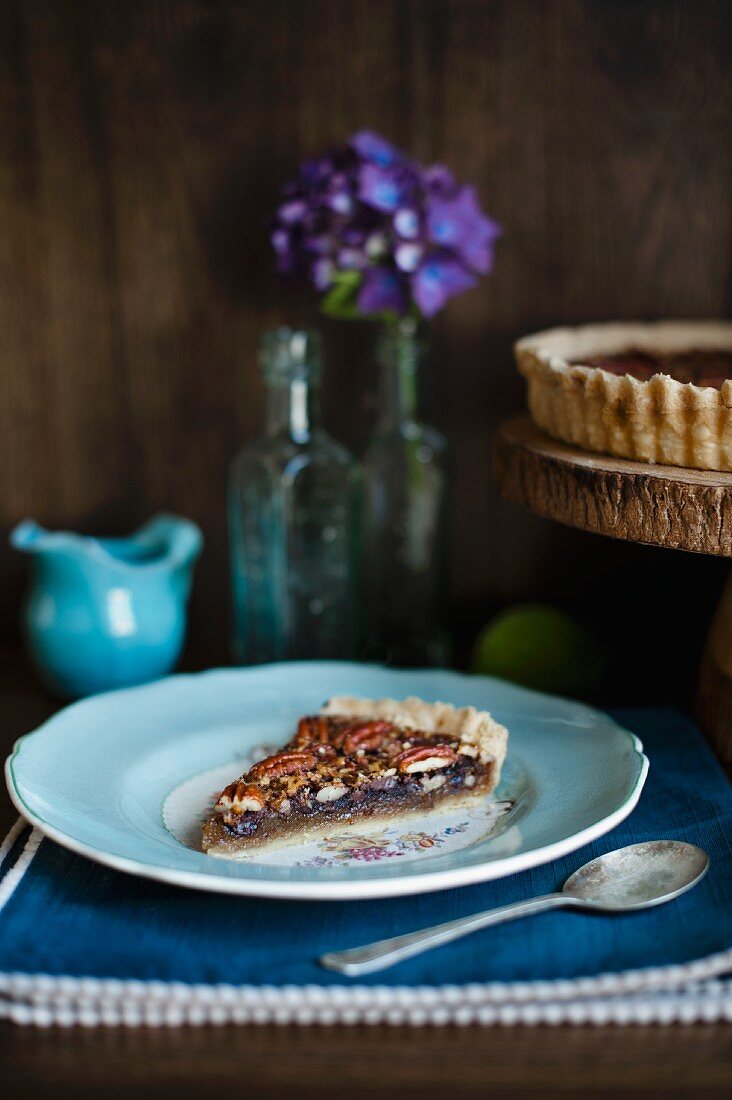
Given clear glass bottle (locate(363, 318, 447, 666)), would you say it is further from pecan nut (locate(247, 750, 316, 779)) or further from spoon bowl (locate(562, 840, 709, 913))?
spoon bowl (locate(562, 840, 709, 913))

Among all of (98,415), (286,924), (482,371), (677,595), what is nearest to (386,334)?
(482,371)

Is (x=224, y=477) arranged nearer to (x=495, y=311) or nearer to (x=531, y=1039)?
(x=495, y=311)

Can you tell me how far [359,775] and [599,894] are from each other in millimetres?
253

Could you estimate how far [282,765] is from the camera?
105 cm

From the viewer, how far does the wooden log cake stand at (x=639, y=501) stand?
979mm

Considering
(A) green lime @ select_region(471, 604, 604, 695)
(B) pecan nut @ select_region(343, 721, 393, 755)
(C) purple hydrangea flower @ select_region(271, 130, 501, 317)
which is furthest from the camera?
(A) green lime @ select_region(471, 604, 604, 695)

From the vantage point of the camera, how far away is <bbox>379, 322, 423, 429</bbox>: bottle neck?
1409mm

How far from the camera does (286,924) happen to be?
863mm

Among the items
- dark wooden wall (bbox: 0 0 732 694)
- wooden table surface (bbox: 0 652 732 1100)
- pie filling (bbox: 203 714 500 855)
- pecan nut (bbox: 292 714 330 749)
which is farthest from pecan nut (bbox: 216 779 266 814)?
dark wooden wall (bbox: 0 0 732 694)

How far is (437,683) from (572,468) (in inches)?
13.5

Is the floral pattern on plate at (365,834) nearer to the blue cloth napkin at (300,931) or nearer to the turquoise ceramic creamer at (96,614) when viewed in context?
the blue cloth napkin at (300,931)

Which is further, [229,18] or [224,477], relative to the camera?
[224,477]

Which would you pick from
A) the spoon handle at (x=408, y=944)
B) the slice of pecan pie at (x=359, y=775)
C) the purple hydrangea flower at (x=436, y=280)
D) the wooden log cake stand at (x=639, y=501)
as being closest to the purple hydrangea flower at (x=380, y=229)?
the purple hydrangea flower at (x=436, y=280)

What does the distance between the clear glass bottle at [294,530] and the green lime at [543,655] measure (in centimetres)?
20
